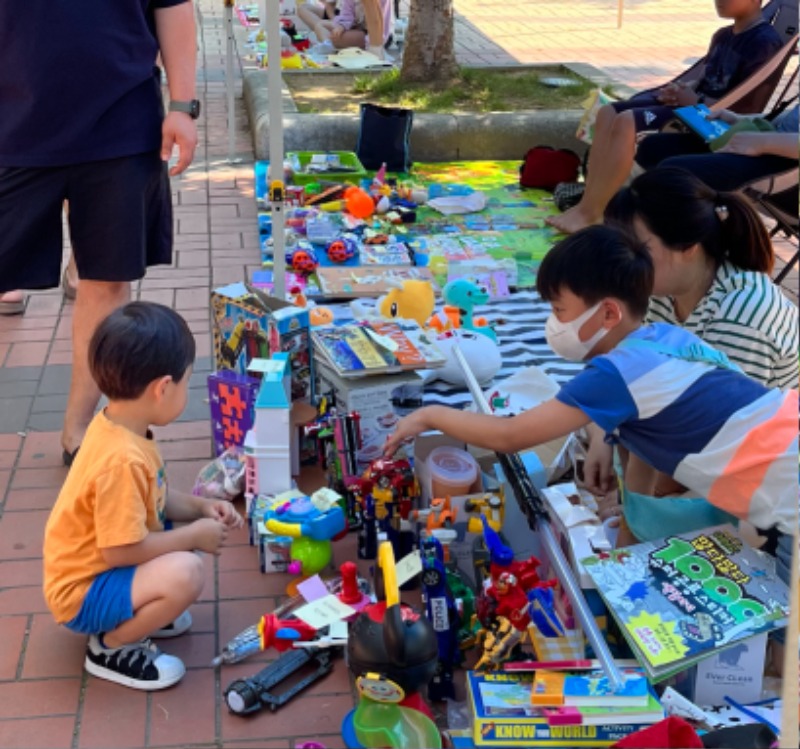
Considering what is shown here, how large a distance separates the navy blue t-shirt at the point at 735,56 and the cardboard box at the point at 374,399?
2.98m

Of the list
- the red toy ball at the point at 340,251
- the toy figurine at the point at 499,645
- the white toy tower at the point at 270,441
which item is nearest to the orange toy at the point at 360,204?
the red toy ball at the point at 340,251

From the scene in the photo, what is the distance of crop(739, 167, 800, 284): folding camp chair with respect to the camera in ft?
16.2

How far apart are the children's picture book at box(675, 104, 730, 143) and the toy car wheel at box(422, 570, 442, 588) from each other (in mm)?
3242

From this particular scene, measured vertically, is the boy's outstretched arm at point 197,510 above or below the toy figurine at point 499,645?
above

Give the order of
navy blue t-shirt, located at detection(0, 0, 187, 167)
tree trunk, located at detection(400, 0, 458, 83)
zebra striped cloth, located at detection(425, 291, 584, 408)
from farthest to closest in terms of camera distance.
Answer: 1. tree trunk, located at detection(400, 0, 458, 83)
2. zebra striped cloth, located at detection(425, 291, 584, 408)
3. navy blue t-shirt, located at detection(0, 0, 187, 167)

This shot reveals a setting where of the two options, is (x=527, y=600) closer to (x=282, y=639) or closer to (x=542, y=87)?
(x=282, y=639)

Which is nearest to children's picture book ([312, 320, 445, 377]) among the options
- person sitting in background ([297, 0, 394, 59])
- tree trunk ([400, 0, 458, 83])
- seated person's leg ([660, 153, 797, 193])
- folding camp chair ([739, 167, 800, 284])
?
seated person's leg ([660, 153, 797, 193])

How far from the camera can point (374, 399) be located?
Answer: 3.61 m

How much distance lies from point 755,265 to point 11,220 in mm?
2195

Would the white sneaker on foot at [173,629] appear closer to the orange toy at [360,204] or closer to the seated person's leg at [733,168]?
the seated person's leg at [733,168]

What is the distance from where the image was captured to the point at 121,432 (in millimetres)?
2686

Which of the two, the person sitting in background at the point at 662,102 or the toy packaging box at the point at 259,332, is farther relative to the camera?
the person sitting in background at the point at 662,102

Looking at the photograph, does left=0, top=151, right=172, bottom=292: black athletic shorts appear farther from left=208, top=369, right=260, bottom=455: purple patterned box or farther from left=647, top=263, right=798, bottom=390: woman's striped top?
left=647, top=263, right=798, bottom=390: woman's striped top

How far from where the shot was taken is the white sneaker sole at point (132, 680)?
273cm
